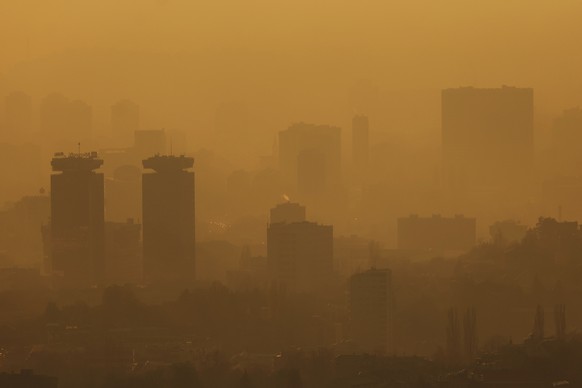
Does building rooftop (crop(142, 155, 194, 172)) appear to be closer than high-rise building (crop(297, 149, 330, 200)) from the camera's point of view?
Yes

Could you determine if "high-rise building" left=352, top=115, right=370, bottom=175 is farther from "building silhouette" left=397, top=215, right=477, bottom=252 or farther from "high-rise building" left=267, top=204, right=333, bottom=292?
"high-rise building" left=267, top=204, right=333, bottom=292

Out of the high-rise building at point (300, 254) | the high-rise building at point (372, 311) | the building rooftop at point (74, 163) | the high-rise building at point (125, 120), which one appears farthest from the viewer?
the high-rise building at point (125, 120)

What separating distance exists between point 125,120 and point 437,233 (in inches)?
269

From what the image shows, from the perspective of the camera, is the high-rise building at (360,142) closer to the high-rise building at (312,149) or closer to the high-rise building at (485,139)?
the high-rise building at (312,149)

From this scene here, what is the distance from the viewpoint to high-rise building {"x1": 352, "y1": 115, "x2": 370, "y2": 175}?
164 feet

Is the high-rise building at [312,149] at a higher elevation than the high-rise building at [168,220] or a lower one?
higher

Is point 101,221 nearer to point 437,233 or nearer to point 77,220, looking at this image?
point 77,220

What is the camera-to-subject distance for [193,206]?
122 ft

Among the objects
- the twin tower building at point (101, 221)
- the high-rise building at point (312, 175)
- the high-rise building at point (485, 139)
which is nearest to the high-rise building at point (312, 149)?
the high-rise building at point (312, 175)

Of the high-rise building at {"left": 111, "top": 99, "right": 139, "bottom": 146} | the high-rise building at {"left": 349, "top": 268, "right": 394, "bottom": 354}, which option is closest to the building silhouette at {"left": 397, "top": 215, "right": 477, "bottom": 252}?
the high-rise building at {"left": 111, "top": 99, "right": 139, "bottom": 146}

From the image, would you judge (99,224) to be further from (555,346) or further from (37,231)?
(555,346)

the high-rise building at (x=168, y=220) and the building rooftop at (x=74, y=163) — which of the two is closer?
the high-rise building at (x=168, y=220)

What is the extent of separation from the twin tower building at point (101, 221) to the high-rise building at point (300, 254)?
4.12 ft

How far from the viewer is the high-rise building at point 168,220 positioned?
34750 mm
